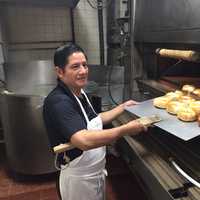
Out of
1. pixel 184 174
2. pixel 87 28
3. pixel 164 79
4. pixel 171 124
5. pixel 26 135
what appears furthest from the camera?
pixel 87 28

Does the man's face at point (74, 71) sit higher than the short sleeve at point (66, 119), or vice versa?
the man's face at point (74, 71)

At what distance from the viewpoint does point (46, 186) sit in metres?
2.01

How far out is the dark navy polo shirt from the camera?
960 millimetres

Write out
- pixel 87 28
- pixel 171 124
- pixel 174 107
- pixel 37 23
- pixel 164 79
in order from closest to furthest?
1. pixel 171 124
2. pixel 174 107
3. pixel 164 79
4. pixel 37 23
5. pixel 87 28

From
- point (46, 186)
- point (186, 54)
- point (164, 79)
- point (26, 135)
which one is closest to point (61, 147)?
point (186, 54)

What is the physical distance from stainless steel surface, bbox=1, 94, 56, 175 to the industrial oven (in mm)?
878

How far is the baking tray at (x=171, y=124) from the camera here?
0.78 m

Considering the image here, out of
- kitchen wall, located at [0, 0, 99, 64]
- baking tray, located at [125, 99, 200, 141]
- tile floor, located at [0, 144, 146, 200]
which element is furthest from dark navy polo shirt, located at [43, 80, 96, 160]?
kitchen wall, located at [0, 0, 99, 64]

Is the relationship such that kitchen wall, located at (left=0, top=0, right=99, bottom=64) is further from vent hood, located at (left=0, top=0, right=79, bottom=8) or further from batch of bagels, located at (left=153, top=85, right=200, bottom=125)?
batch of bagels, located at (left=153, top=85, right=200, bottom=125)

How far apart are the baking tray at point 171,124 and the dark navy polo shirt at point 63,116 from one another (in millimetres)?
270

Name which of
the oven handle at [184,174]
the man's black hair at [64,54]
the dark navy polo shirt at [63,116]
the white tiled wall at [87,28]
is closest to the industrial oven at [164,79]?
the oven handle at [184,174]

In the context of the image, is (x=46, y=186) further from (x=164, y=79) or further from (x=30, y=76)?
(x=164, y=79)

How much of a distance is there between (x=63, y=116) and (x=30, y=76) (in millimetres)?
1611

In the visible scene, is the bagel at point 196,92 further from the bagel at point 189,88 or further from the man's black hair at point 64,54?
the man's black hair at point 64,54
